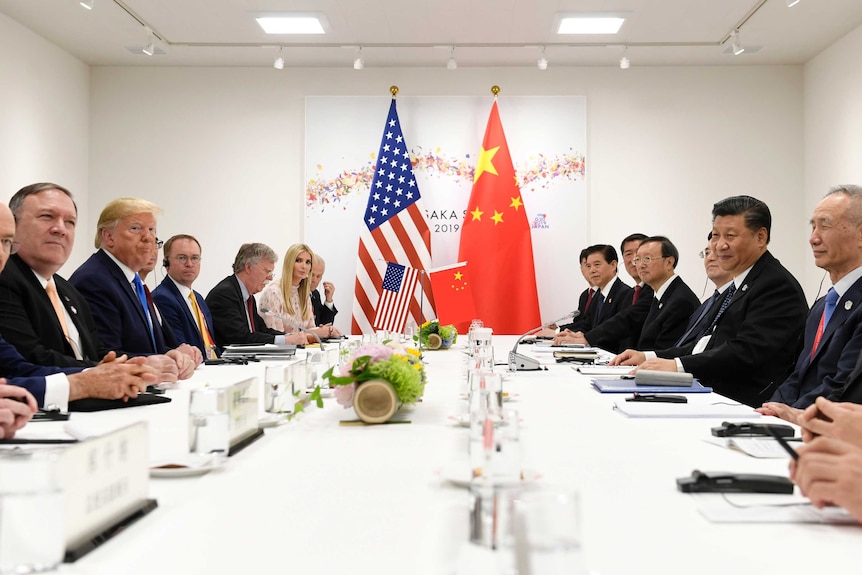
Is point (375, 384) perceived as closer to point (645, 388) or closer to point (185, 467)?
point (185, 467)

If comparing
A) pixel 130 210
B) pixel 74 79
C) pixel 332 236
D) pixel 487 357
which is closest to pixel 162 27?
pixel 74 79

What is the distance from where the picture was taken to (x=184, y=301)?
4305mm

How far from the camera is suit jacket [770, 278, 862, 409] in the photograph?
99.2 inches

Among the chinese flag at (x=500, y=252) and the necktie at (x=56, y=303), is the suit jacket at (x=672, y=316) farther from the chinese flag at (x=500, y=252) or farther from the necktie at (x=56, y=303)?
the necktie at (x=56, y=303)

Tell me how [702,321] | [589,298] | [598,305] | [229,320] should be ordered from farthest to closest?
1. [589,298]
2. [598,305]
3. [229,320]
4. [702,321]

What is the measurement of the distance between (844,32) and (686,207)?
208cm

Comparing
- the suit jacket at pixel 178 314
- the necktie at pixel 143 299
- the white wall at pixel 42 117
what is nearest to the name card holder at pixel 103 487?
the necktie at pixel 143 299

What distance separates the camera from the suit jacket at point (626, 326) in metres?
5.41

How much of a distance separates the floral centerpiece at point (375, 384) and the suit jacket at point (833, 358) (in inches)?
61.3

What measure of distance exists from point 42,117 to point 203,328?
363 centimetres

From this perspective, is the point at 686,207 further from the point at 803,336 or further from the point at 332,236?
the point at 803,336

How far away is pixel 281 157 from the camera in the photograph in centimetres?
768

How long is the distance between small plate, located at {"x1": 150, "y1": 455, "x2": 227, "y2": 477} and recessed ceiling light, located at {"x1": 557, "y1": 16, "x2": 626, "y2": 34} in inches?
226

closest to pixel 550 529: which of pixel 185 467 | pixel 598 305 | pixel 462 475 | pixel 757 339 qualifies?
pixel 462 475
